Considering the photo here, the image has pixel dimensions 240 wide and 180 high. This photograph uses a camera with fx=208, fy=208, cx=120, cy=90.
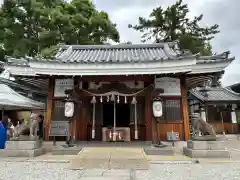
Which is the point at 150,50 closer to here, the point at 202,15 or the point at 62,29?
the point at 62,29

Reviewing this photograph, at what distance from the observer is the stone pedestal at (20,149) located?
21.4 ft

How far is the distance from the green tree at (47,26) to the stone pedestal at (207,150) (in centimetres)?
1665

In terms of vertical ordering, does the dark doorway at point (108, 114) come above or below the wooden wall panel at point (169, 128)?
above

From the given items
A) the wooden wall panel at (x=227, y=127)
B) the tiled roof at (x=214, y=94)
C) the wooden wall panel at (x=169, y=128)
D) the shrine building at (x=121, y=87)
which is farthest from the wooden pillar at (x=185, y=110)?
the wooden wall panel at (x=227, y=127)

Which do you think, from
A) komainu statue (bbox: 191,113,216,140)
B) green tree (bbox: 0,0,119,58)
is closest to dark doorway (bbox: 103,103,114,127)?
komainu statue (bbox: 191,113,216,140)

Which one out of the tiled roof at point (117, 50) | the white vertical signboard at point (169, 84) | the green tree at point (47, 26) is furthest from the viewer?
the green tree at point (47, 26)

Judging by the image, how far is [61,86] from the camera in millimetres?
9414

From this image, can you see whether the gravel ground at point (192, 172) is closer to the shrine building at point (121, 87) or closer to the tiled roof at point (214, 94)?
the shrine building at point (121, 87)

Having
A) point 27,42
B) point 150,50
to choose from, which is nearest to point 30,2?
point 27,42

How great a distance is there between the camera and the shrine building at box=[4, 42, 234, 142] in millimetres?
7906

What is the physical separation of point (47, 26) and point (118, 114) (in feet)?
51.5

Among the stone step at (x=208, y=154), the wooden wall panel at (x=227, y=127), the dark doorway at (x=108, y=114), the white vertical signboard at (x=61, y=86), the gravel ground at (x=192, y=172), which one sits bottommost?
the gravel ground at (x=192, y=172)

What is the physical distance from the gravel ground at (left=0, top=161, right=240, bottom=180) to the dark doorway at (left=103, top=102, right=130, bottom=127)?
15.5 ft

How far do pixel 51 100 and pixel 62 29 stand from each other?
1347 centimetres
